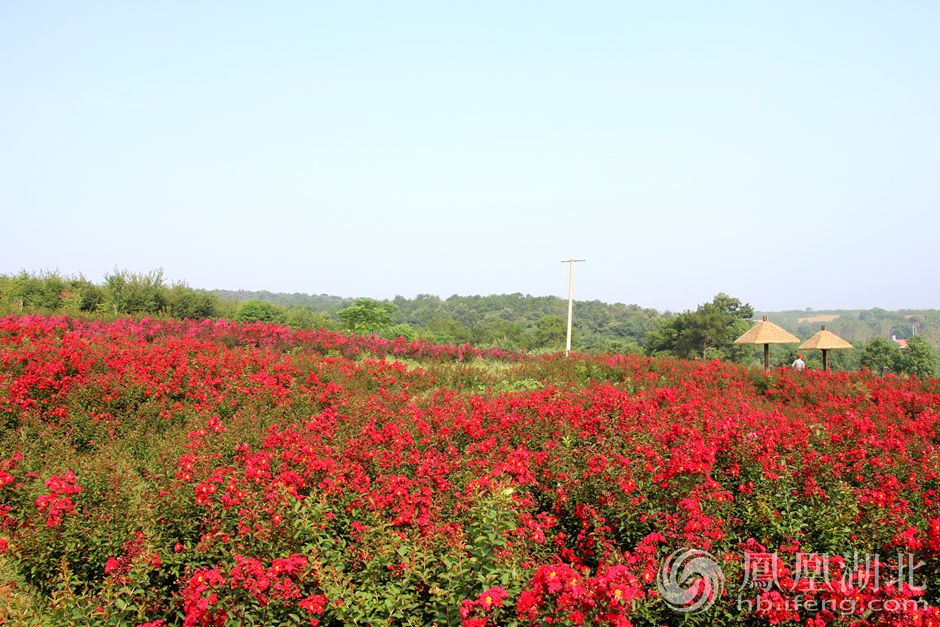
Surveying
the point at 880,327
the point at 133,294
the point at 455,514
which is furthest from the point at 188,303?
the point at 880,327

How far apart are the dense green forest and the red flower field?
11.6 meters

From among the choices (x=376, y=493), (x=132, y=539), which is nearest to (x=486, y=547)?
(x=376, y=493)

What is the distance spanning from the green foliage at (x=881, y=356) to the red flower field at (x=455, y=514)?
180 ft

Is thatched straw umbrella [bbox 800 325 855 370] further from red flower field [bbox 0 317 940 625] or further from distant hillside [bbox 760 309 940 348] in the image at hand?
distant hillside [bbox 760 309 940 348]

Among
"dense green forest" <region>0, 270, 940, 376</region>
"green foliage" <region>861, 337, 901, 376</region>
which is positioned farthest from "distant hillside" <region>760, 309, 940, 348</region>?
"green foliage" <region>861, 337, 901, 376</region>

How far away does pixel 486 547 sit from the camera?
9.38 ft

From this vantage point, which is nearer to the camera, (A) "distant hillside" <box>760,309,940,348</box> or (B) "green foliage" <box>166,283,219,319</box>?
(B) "green foliage" <box>166,283,219,319</box>

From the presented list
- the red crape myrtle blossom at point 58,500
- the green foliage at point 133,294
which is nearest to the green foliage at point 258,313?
the green foliage at point 133,294

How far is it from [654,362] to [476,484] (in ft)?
31.1

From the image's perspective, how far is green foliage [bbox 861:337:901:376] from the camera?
2003 inches

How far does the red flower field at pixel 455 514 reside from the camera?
2.71m

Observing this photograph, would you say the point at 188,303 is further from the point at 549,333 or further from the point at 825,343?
the point at 549,333

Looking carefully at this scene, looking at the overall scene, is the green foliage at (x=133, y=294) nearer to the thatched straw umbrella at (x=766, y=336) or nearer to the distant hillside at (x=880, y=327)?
the thatched straw umbrella at (x=766, y=336)

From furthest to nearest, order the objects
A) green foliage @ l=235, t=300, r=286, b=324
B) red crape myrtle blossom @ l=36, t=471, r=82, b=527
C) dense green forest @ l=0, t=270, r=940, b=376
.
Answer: green foliage @ l=235, t=300, r=286, b=324
dense green forest @ l=0, t=270, r=940, b=376
red crape myrtle blossom @ l=36, t=471, r=82, b=527
